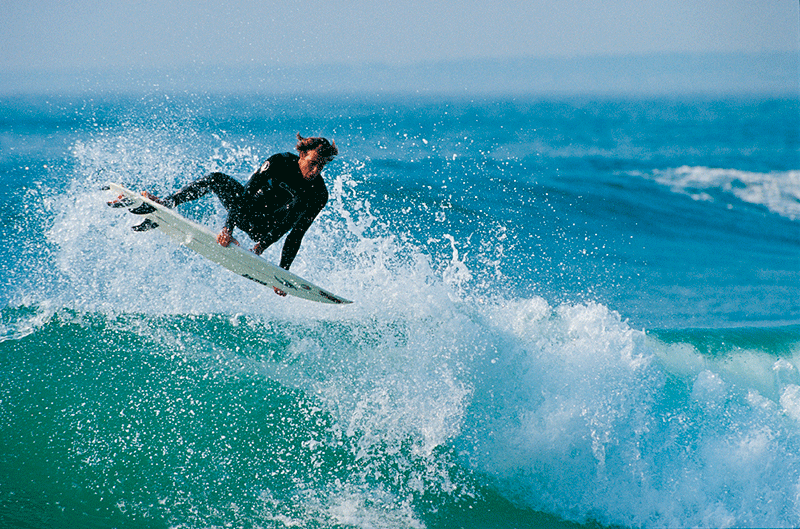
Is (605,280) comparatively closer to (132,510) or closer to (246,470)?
(246,470)

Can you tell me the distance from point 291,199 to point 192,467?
2226mm

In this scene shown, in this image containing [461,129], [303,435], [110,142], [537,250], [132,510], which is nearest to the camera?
[132,510]

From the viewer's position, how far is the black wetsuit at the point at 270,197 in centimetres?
428

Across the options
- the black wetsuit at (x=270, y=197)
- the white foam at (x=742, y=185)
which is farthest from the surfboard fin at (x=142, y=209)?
the white foam at (x=742, y=185)

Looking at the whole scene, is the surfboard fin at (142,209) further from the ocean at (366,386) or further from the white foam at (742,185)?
the white foam at (742,185)

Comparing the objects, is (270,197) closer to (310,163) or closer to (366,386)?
(310,163)

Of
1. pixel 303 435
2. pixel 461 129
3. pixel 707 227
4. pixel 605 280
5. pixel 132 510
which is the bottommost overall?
pixel 132 510

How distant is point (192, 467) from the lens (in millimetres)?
4449

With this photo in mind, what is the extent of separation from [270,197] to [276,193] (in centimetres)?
6

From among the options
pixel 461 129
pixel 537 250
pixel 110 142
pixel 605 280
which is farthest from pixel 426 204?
pixel 461 129

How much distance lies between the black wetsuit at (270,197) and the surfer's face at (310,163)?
0.23ft

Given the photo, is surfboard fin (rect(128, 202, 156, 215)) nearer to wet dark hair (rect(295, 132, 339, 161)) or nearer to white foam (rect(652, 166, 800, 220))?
wet dark hair (rect(295, 132, 339, 161))

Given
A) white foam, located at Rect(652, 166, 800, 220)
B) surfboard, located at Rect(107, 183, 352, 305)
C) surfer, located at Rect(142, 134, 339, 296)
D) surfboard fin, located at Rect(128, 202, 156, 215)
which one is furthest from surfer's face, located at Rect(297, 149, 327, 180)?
white foam, located at Rect(652, 166, 800, 220)

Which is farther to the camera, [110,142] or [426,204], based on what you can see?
[426,204]
